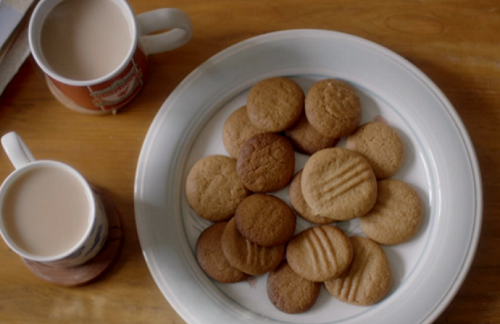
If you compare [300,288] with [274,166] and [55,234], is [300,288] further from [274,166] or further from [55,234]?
[55,234]

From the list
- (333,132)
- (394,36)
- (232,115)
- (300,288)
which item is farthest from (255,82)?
(300,288)

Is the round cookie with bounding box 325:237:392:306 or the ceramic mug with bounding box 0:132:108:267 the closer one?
the ceramic mug with bounding box 0:132:108:267

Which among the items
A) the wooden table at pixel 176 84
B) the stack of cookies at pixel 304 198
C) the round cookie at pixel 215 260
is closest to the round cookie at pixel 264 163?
the stack of cookies at pixel 304 198

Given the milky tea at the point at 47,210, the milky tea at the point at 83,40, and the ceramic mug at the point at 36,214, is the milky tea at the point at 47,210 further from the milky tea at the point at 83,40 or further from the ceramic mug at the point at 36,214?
the milky tea at the point at 83,40

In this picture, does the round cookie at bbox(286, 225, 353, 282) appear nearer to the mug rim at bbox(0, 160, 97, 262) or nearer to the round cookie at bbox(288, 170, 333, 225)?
the round cookie at bbox(288, 170, 333, 225)

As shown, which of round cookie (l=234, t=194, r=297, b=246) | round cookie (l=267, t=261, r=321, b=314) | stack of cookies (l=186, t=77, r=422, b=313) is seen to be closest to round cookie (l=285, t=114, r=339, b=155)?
stack of cookies (l=186, t=77, r=422, b=313)

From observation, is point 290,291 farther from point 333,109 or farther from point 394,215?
point 333,109

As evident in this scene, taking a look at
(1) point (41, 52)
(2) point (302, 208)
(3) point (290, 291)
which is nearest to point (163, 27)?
(1) point (41, 52)
